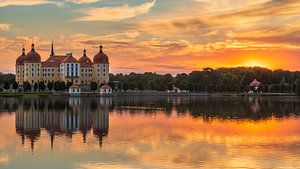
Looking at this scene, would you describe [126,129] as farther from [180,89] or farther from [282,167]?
[180,89]

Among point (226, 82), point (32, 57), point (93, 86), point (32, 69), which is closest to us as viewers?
point (93, 86)

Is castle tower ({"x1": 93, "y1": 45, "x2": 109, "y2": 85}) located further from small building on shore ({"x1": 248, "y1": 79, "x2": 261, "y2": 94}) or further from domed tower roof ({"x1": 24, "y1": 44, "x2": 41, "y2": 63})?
small building on shore ({"x1": 248, "y1": 79, "x2": 261, "y2": 94})

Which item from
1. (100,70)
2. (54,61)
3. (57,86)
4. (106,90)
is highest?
(54,61)

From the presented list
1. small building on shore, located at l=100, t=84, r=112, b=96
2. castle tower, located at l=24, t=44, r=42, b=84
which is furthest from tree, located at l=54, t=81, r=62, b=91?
castle tower, located at l=24, t=44, r=42, b=84

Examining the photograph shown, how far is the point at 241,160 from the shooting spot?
14.6m

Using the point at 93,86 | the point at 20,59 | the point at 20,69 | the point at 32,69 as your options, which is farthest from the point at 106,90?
the point at 20,59

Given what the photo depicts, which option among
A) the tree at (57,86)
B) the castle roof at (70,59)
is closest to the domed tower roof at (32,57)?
the castle roof at (70,59)

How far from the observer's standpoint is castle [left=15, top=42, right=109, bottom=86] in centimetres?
8662

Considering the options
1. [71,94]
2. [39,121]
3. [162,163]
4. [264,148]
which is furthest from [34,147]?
[71,94]

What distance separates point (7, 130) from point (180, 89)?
2741 inches

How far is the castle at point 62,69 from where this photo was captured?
284ft

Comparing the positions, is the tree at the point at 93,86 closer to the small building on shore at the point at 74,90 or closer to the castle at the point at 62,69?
the castle at the point at 62,69

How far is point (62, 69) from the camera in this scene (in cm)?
8738

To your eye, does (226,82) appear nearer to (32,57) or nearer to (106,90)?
(106,90)
